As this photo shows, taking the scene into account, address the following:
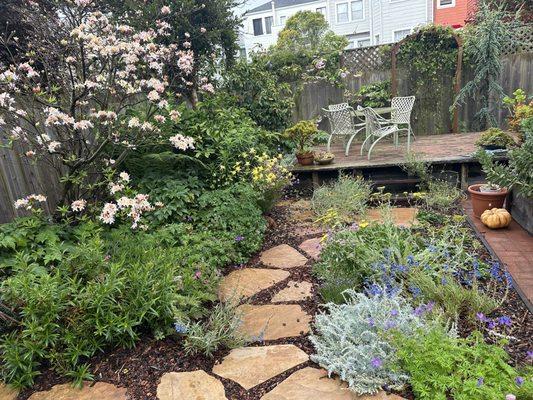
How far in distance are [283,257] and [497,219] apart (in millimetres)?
1904

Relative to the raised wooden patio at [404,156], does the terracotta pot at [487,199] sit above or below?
below

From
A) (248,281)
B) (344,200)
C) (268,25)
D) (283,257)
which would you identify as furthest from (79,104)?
(268,25)

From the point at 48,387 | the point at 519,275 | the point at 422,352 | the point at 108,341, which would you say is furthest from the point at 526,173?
the point at 48,387

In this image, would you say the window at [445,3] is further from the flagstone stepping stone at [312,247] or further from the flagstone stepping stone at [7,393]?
the flagstone stepping stone at [7,393]

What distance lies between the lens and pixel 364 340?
1879mm

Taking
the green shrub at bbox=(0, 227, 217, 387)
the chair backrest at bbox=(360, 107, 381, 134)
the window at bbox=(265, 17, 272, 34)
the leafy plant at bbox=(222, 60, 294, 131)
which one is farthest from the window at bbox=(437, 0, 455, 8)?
the green shrub at bbox=(0, 227, 217, 387)

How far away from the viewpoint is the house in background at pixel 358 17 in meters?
17.5

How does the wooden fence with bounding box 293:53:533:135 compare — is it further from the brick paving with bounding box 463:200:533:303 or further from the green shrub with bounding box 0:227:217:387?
the green shrub with bounding box 0:227:217:387

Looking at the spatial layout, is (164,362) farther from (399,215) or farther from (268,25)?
(268,25)

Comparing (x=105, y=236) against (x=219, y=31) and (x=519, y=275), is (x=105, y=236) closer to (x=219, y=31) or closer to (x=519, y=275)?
(x=519, y=275)

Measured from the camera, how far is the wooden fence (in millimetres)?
7242

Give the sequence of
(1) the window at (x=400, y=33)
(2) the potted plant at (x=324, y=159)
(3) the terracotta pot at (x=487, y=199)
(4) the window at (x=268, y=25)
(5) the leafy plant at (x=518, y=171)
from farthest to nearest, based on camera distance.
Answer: (4) the window at (x=268, y=25)
(1) the window at (x=400, y=33)
(2) the potted plant at (x=324, y=159)
(3) the terracotta pot at (x=487, y=199)
(5) the leafy plant at (x=518, y=171)

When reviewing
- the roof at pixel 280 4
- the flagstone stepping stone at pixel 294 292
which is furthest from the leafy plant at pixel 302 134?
the roof at pixel 280 4

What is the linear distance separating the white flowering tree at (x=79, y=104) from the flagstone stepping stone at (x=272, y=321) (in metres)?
1.27
